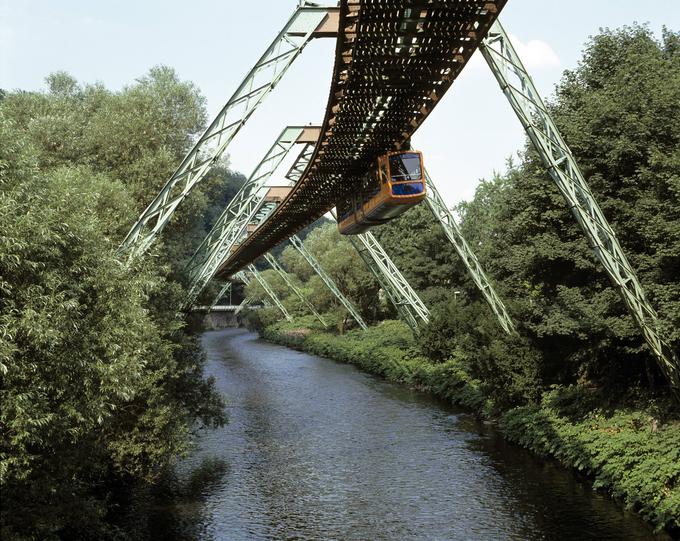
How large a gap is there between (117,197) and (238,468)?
853 centimetres

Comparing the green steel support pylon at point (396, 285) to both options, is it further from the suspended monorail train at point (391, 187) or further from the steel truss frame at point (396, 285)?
the suspended monorail train at point (391, 187)

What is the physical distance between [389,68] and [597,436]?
11.2 m

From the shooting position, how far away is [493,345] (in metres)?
23.2

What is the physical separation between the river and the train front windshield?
333 inches

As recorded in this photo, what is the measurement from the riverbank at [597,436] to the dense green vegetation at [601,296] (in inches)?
1.6

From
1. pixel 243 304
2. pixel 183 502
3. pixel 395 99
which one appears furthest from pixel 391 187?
pixel 243 304

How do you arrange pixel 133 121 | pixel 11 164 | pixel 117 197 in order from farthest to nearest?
pixel 133 121 → pixel 117 197 → pixel 11 164

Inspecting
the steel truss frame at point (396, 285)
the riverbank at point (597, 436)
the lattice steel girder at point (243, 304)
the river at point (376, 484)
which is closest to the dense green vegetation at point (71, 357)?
the river at point (376, 484)

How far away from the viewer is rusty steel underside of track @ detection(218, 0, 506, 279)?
34.6 ft

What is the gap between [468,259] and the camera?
26203mm

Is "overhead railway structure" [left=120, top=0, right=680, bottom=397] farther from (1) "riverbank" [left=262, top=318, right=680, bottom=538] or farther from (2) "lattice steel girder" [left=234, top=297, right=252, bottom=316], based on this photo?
(2) "lattice steel girder" [left=234, top=297, right=252, bottom=316]

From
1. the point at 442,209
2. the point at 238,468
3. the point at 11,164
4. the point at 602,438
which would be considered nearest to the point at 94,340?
the point at 11,164

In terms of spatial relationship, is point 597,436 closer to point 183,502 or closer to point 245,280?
point 183,502

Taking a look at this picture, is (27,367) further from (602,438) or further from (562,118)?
(562,118)
